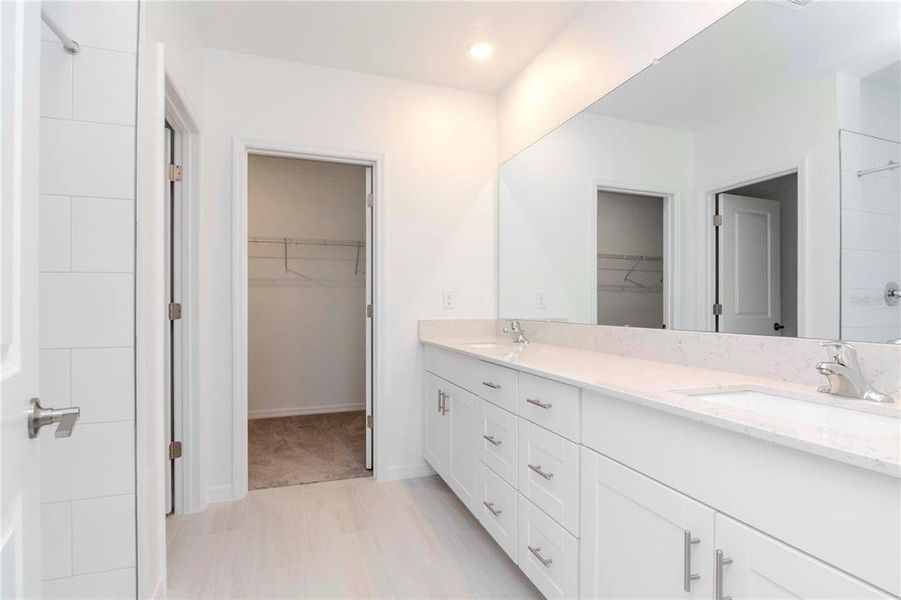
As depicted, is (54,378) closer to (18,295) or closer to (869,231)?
(18,295)

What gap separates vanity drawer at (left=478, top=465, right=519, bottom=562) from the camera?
1.63 metres

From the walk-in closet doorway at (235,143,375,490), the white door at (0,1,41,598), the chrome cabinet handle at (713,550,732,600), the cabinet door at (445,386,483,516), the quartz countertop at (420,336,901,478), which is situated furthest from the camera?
the walk-in closet doorway at (235,143,375,490)

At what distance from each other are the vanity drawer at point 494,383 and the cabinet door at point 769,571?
2.76ft

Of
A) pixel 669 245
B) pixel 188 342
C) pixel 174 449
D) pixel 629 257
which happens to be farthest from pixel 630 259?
pixel 174 449

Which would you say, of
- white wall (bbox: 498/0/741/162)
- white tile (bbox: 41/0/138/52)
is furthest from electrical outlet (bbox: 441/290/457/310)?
white tile (bbox: 41/0/138/52)

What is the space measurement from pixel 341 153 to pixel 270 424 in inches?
95.9

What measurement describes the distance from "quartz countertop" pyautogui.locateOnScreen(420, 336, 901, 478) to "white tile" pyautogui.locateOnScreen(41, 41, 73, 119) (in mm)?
1618

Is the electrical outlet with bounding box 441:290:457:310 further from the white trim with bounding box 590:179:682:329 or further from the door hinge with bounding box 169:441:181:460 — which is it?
the door hinge with bounding box 169:441:181:460

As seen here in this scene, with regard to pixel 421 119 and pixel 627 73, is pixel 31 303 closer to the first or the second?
pixel 627 73

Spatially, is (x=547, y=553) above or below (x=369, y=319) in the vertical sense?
below

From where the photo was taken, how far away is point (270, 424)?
12.5 feet

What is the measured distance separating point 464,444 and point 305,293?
103 inches

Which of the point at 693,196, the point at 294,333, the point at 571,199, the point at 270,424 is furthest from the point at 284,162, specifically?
the point at 693,196

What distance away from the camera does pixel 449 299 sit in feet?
9.28
